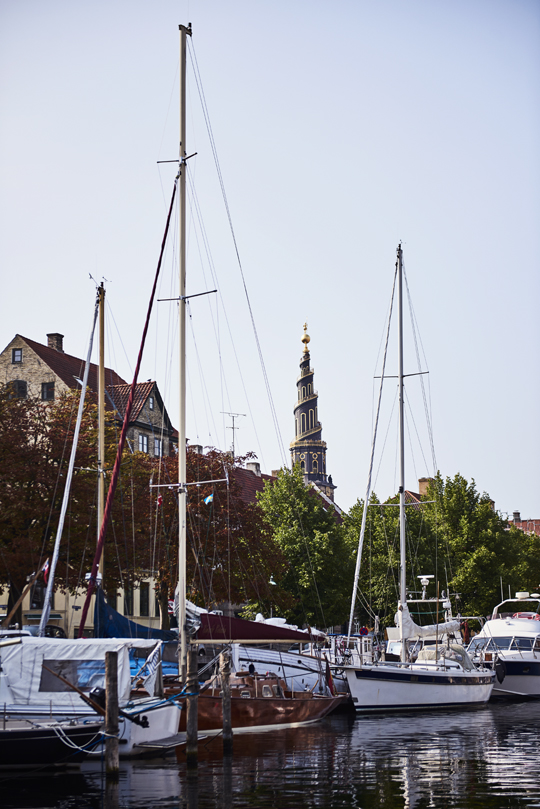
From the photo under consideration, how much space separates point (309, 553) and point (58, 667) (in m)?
39.1

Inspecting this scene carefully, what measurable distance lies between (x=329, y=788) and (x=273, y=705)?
943cm

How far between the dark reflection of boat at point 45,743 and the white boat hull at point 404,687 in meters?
16.8

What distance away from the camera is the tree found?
60.8 meters

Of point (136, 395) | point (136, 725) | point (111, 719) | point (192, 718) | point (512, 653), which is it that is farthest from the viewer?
point (136, 395)

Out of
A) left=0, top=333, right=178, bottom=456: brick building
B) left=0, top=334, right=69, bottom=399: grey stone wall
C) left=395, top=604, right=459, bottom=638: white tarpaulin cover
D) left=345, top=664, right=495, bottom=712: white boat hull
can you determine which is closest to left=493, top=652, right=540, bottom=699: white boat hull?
left=395, top=604, right=459, bottom=638: white tarpaulin cover

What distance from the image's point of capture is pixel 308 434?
621 ft

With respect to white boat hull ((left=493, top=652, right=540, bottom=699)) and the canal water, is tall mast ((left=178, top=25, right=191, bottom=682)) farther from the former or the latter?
white boat hull ((left=493, top=652, right=540, bottom=699))

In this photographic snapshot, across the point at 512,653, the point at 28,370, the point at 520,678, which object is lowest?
the point at 520,678

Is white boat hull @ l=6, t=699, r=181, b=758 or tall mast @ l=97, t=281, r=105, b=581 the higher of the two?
tall mast @ l=97, t=281, r=105, b=581

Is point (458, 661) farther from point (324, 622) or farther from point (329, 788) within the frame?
point (329, 788)

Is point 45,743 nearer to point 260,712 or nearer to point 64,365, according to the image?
point 260,712

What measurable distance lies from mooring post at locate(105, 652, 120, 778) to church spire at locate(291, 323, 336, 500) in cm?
15790

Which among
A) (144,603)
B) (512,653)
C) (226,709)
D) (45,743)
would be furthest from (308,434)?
(45,743)

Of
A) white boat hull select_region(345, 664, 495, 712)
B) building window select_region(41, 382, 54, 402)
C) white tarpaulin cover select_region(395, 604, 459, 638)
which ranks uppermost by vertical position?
building window select_region(41, 382, 54, 402)
